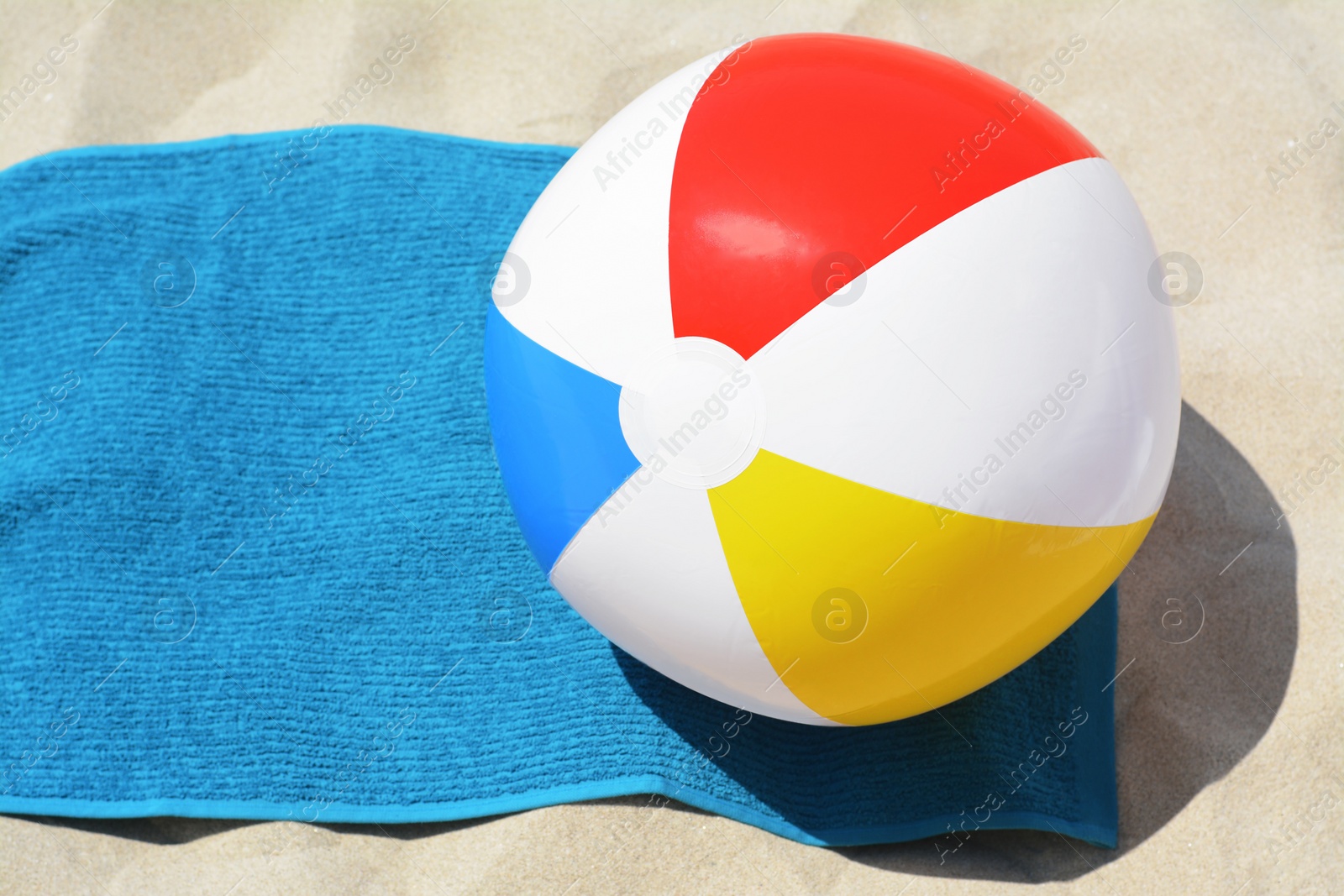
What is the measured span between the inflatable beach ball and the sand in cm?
65

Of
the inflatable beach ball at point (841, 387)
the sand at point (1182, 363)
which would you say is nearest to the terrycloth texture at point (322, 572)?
the sand at point (1182, 363)

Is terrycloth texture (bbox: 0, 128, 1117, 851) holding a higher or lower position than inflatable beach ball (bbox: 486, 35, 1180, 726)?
lower

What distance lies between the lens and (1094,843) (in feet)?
6.90

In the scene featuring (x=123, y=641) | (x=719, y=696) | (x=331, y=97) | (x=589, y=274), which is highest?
(x=589, y=274)

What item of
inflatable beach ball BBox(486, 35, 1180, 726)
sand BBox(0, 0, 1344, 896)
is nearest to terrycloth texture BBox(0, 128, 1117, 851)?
sand BBox(0, 0, 1344, 896)

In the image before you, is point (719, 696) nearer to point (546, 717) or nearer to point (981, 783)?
point (546, 717)

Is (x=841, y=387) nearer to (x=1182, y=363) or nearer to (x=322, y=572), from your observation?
(x=322, y=572)

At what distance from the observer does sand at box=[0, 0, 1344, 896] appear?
208 centimetres

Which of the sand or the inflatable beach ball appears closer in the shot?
the inflatable beach ball

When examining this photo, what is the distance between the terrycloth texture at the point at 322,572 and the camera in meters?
2.12

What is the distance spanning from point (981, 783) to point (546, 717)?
2.90 feet

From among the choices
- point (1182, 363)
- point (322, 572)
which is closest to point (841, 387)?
point (322, 572)

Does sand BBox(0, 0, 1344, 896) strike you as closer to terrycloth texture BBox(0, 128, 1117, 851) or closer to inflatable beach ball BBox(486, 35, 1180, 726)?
terrycloth texture BBox(0, 128, 1117, 851)

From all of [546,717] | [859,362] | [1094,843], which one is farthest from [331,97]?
[1094,843]
